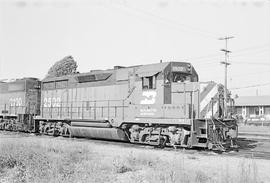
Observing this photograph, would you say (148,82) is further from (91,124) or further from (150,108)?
(91,124)

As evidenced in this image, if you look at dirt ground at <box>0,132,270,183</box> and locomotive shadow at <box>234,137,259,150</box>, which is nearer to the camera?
dirt ground at <box>0,132,270,183</box>

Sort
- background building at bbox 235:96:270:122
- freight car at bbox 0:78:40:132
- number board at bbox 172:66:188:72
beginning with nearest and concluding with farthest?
number board at bbox 172:66:188:72 → freight car at bbox 0:78:40:132 → background building at bbox 235:96:270:122

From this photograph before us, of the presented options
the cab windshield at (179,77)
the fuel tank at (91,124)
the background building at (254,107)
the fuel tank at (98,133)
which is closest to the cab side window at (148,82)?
the cab windshield at (179,77)

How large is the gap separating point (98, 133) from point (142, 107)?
3.33m

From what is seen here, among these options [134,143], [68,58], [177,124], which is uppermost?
[68,58]

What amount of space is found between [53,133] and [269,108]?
1577 inches

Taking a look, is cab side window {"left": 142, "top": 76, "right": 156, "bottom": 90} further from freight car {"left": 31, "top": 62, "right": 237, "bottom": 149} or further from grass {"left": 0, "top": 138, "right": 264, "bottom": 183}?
grass {"left": 0, "top": 138, "right": 264, "bottom": 183}

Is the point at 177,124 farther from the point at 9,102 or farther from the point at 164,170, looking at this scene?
the point at 9,102

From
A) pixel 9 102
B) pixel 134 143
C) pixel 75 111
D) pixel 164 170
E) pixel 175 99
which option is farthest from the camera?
pixel 9 102

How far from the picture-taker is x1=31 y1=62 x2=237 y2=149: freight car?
1205 centimetres

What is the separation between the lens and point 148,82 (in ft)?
44.1

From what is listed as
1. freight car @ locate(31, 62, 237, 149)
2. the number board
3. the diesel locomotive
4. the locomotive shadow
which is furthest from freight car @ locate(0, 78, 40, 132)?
the locomotive shadow

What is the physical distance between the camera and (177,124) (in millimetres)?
12234

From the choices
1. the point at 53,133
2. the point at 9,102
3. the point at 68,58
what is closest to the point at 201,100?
the point at 53,133
